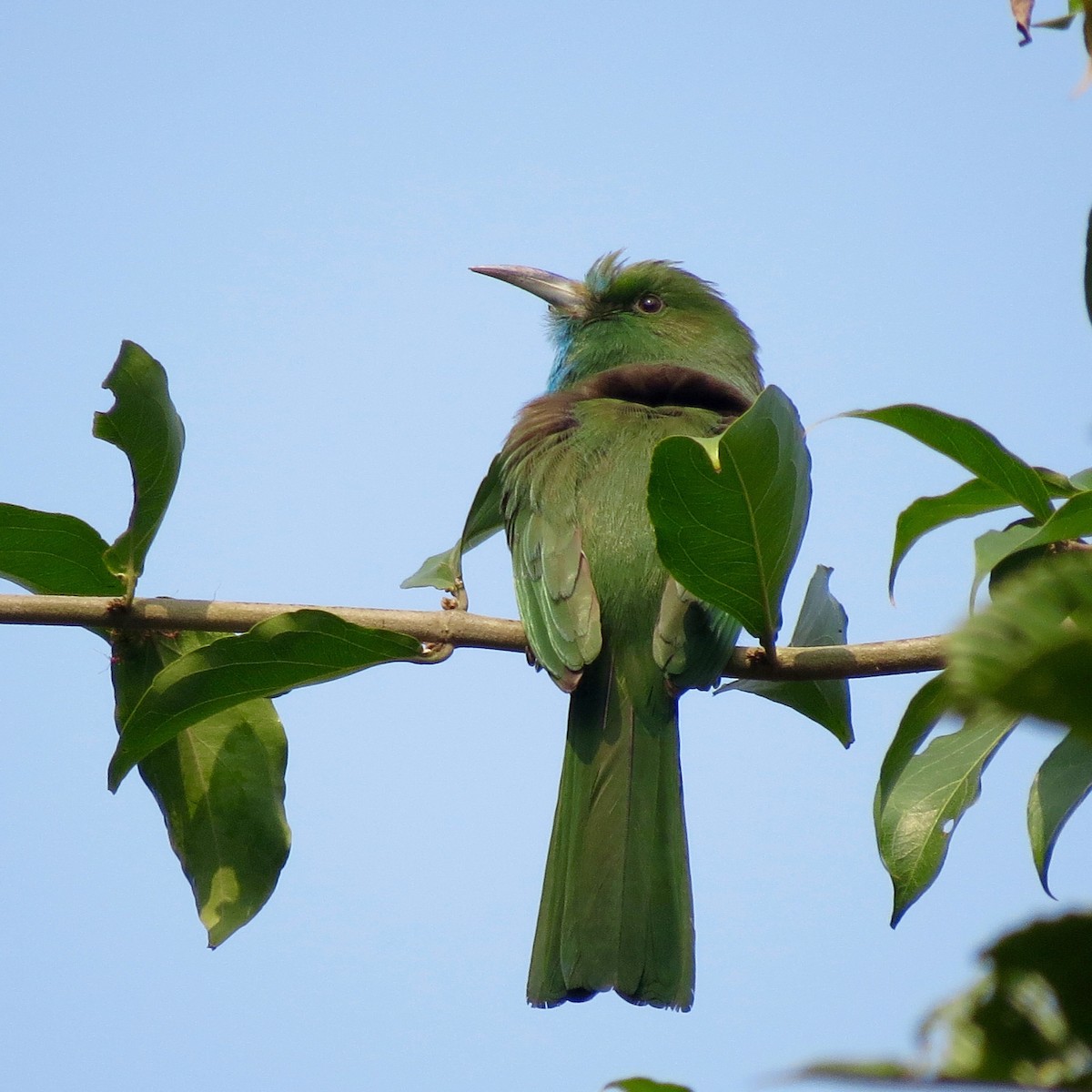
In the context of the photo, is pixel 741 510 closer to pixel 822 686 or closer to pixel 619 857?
pixel 822 686

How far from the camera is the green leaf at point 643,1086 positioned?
1128 mm

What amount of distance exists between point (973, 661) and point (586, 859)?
104 inches

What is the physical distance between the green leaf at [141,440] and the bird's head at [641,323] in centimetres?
261

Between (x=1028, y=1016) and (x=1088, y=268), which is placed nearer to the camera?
(x=1028, y=1016)

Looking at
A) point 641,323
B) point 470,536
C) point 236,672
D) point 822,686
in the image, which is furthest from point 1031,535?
point 641,323

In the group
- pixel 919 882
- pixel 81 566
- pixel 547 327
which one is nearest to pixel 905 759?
pixel 919 882

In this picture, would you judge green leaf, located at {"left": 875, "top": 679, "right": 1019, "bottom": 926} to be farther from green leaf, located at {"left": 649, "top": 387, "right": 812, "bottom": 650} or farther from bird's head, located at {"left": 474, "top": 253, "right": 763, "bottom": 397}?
bird's head, located at {"left": 474, "top": 253, "right": 763, "bottom": 397}

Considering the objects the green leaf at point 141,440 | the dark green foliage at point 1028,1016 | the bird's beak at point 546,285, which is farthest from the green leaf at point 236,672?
the bird's beak at point 546,285

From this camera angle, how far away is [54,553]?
3033 millimetres

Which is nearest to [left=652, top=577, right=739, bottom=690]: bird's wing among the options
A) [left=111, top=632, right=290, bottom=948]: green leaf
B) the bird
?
the bird

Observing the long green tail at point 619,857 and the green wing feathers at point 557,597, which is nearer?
the long green tail at point 619,857

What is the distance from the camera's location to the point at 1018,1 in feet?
7.13

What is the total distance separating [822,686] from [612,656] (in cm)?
58

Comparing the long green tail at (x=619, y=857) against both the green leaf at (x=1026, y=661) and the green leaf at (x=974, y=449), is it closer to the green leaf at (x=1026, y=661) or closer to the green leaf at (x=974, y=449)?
the green leaf at (x=974, y=449)
